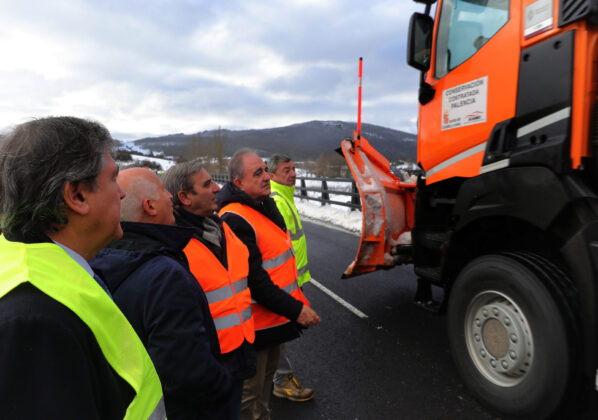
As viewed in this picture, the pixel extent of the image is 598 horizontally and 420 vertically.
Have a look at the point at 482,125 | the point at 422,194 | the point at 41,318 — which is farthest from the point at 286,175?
the point at 41,318

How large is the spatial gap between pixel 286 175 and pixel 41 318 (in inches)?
109

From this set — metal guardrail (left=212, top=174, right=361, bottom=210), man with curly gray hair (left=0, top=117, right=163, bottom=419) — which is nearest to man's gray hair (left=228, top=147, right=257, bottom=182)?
man with curly gray hair (left=0, top=117, right=163, bottom=419)

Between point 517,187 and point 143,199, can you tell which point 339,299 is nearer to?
point 517,187

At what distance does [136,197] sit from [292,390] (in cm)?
198

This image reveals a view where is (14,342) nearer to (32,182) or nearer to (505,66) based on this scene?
(32,182)

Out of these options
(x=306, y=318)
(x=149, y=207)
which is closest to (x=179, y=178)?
(x=149, y=207)

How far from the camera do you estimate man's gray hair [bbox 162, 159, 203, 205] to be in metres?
1.89

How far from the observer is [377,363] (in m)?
3.10

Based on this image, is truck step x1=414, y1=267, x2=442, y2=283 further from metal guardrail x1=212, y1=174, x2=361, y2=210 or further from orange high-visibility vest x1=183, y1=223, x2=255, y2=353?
metal guardrail x1=212, y1=174, x2=361, y2=210

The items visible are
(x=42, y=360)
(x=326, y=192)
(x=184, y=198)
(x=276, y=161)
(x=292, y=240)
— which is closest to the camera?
(x=42, y=360)

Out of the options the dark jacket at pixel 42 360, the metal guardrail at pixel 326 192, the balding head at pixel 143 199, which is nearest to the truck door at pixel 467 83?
the balding head at pixel 143 199

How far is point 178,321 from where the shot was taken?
51.3 inches

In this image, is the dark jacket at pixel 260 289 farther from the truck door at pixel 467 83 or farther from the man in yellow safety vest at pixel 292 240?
the truck door at pixel 467 83

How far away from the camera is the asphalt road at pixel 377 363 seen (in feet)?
8.31
